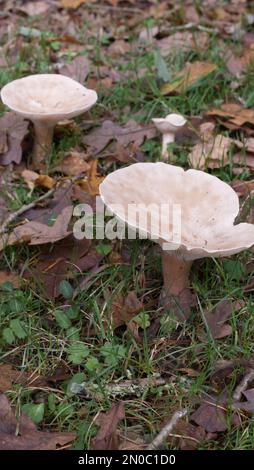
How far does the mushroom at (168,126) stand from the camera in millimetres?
3771

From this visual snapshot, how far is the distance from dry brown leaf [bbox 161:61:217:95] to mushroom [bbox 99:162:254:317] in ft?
5.24

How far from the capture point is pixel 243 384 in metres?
2.48

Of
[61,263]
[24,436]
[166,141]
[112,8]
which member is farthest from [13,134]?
[112,8]

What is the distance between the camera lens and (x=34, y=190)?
3.60 metres

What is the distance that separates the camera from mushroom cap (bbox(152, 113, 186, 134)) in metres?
3.77

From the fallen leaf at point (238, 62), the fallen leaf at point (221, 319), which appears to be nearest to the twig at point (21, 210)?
the fallen leaf at point (221, 319)

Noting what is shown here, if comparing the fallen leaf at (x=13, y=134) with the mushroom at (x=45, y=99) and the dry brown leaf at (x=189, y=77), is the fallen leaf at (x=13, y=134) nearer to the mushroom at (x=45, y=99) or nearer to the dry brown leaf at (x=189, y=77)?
the mushroom at (x=45, y=99)

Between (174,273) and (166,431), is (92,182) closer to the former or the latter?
(174,273)

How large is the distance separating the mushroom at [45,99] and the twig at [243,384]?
188 cm

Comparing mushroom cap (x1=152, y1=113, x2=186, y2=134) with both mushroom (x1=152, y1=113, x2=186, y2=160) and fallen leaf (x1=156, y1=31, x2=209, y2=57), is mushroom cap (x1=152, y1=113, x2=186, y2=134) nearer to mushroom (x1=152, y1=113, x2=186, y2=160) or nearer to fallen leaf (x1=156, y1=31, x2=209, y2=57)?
mushroom (x1=152, y1=113, x2=186, y2=160)

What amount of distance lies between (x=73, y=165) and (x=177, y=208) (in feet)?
3.72
